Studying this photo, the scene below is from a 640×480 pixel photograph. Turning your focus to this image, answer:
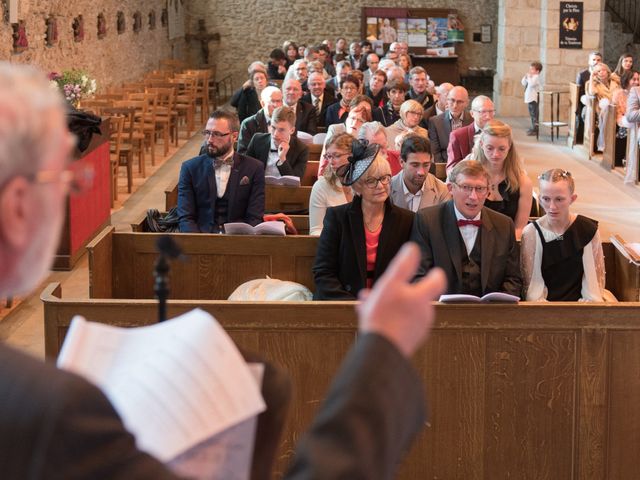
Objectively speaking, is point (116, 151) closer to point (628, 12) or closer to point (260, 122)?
point (260, 122)

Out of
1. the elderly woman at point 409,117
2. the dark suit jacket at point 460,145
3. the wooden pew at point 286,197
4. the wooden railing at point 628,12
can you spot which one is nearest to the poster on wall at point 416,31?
the wooden railing at point 628,12

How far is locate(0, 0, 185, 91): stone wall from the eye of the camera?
41.2 feet

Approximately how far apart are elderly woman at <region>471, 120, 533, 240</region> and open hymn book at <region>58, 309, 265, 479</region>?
4606mm

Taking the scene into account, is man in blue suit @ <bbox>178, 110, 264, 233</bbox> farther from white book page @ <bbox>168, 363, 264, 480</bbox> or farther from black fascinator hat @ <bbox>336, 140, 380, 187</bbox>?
white book page @ <bbox>168, 363, 264, 480</bbox>

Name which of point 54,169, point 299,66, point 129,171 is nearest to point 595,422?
point 54,169

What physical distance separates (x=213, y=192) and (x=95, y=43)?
33.9ft

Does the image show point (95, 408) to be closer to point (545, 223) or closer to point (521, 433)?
point (521, 433)

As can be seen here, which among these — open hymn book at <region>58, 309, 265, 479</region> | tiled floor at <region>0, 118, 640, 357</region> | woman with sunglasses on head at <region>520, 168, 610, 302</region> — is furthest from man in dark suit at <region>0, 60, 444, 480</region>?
tiled floor at <region>0, 118, 640, 357</region>

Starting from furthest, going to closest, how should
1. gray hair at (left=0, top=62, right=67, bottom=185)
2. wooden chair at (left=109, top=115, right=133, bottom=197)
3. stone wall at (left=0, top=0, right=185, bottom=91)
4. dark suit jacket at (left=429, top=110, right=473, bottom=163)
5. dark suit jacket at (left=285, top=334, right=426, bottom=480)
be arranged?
stone wall at (left=0, top=0, right=185, bottom=91)
wooden chair at (left=109, top=115, right=133, bottom=197)
dark suit jacket at (left=429, top=110, right=473, bottom=163)
dark suit jacket at (left=285, top=334, right=426, bottom=480)
gray hair at (left=0, top=62, right=67, bottom=185)

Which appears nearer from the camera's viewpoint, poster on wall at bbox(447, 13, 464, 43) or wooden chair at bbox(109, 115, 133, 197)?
wooden chair at bbox(109, 115, 133, 197)

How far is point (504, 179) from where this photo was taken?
5.81 metres

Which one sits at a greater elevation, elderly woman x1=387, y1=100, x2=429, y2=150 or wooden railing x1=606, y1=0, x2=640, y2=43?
wooden railing x1=606, y1=0, x2=640, y2=43

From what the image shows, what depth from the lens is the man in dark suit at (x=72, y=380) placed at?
1.03m

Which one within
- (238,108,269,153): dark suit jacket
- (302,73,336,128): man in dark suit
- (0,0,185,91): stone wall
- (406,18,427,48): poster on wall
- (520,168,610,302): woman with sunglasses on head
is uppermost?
(406,18,427,48): poster on wall
